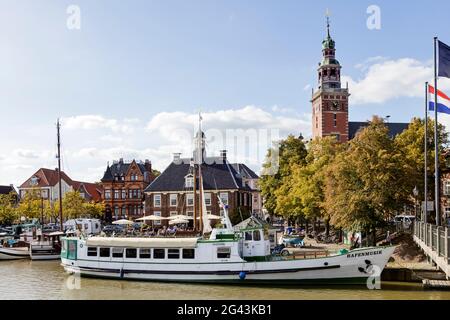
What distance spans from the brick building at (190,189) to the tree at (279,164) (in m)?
5.17

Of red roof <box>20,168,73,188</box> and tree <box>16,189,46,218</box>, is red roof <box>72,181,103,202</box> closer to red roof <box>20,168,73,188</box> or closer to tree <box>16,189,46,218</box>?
red roof <box>20,168,73,188</box>

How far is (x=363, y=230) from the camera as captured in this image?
133 ft

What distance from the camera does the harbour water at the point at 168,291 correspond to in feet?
99.2

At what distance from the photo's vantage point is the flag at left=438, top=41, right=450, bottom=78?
90.1 ft

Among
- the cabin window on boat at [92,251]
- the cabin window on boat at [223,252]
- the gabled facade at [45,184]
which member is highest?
the gabled facade at [45,184]

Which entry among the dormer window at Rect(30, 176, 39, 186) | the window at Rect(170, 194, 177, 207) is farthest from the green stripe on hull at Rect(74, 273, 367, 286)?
the dormer window at Rect(30, 176, 39, 186)

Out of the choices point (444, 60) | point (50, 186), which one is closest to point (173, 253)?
point (444, 60)

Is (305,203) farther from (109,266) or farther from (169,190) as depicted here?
(169,190)

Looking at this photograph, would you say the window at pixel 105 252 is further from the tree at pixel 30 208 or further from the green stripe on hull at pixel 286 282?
the tree at pixel 30 208

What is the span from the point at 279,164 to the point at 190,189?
13774 mm

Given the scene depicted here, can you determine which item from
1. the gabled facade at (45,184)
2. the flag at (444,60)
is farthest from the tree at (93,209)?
the flag at (444,60)

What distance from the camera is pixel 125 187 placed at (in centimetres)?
9481

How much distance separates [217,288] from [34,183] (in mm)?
82065

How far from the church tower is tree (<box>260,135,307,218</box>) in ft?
74.2
